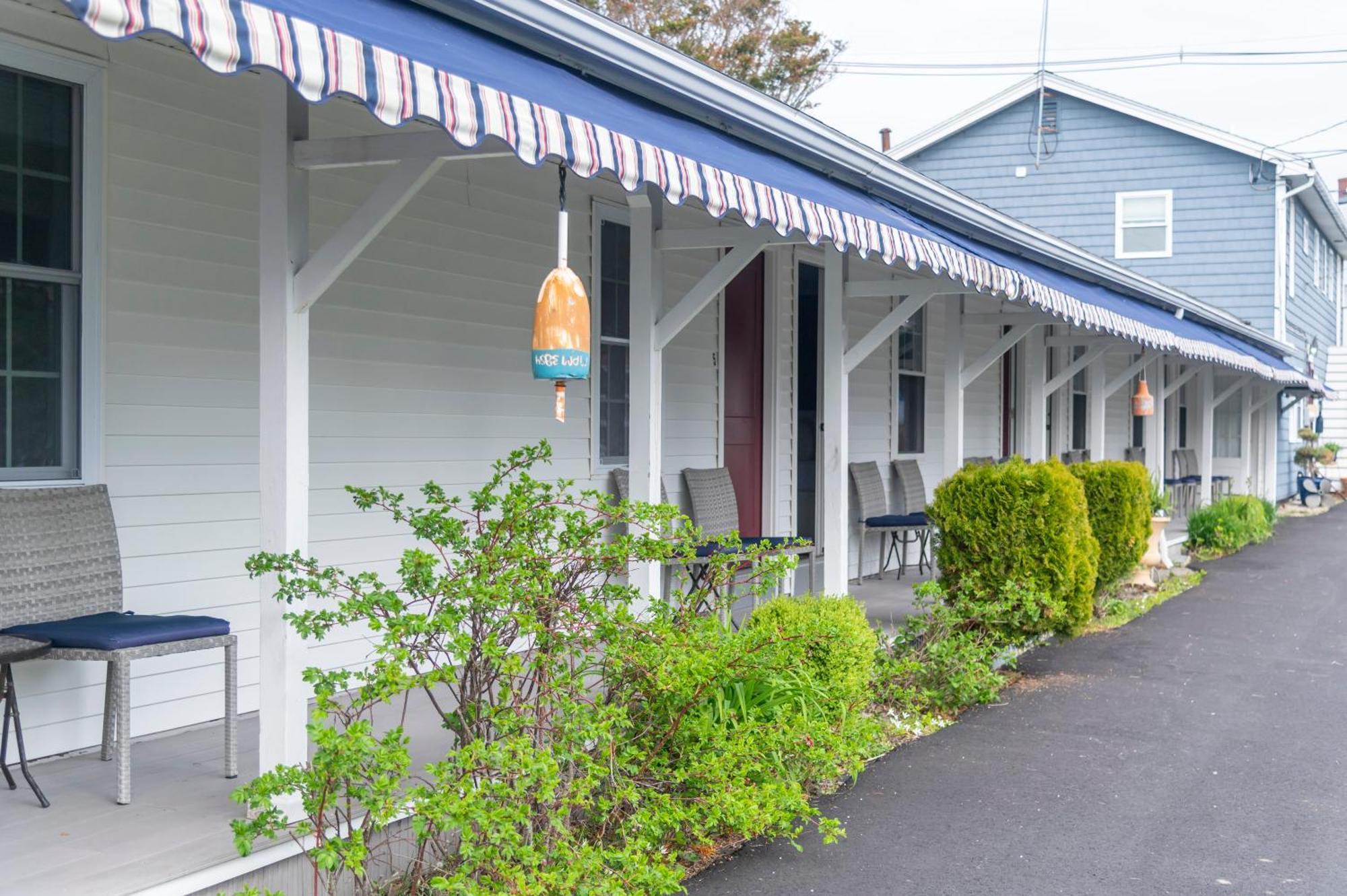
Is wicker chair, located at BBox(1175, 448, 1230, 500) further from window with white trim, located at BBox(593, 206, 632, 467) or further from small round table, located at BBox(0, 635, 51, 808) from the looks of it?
small round table, located at BBox(0, 635, 51, 808)

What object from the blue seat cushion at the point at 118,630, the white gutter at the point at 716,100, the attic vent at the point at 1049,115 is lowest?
the blue seat cushion at the point at 118,630

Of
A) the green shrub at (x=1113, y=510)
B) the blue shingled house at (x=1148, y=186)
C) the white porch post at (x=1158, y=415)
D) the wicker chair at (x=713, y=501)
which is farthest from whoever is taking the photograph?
the blue shingled house at (x=1148, y=186)

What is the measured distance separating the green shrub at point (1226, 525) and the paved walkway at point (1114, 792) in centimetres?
598

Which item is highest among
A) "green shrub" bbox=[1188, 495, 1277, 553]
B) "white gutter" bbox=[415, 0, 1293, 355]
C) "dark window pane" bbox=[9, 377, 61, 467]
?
"white gutter" bbox=[415, 0, 1293, 355]

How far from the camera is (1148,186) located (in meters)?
22.1

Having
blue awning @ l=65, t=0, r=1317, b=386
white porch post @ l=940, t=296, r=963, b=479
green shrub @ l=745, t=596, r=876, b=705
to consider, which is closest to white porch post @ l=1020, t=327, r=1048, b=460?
white porch post @ l=940, t=296, r=963, b=479

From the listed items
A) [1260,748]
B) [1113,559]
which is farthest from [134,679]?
[1113,559]

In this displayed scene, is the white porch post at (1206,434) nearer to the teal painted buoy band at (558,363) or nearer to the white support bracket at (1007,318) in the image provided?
the white support bracket at (1007,318)

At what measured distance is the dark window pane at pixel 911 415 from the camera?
12117 mm

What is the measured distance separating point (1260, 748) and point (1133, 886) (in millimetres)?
2289

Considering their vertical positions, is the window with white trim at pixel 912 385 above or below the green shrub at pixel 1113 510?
above

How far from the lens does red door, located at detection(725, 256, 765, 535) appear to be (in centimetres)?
948

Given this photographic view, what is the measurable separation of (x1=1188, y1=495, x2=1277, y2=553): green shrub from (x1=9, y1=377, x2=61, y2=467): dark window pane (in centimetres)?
1295

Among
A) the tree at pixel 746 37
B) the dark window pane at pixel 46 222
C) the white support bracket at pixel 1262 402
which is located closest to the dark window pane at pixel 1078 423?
the white support bracket at pixel 1262 402
